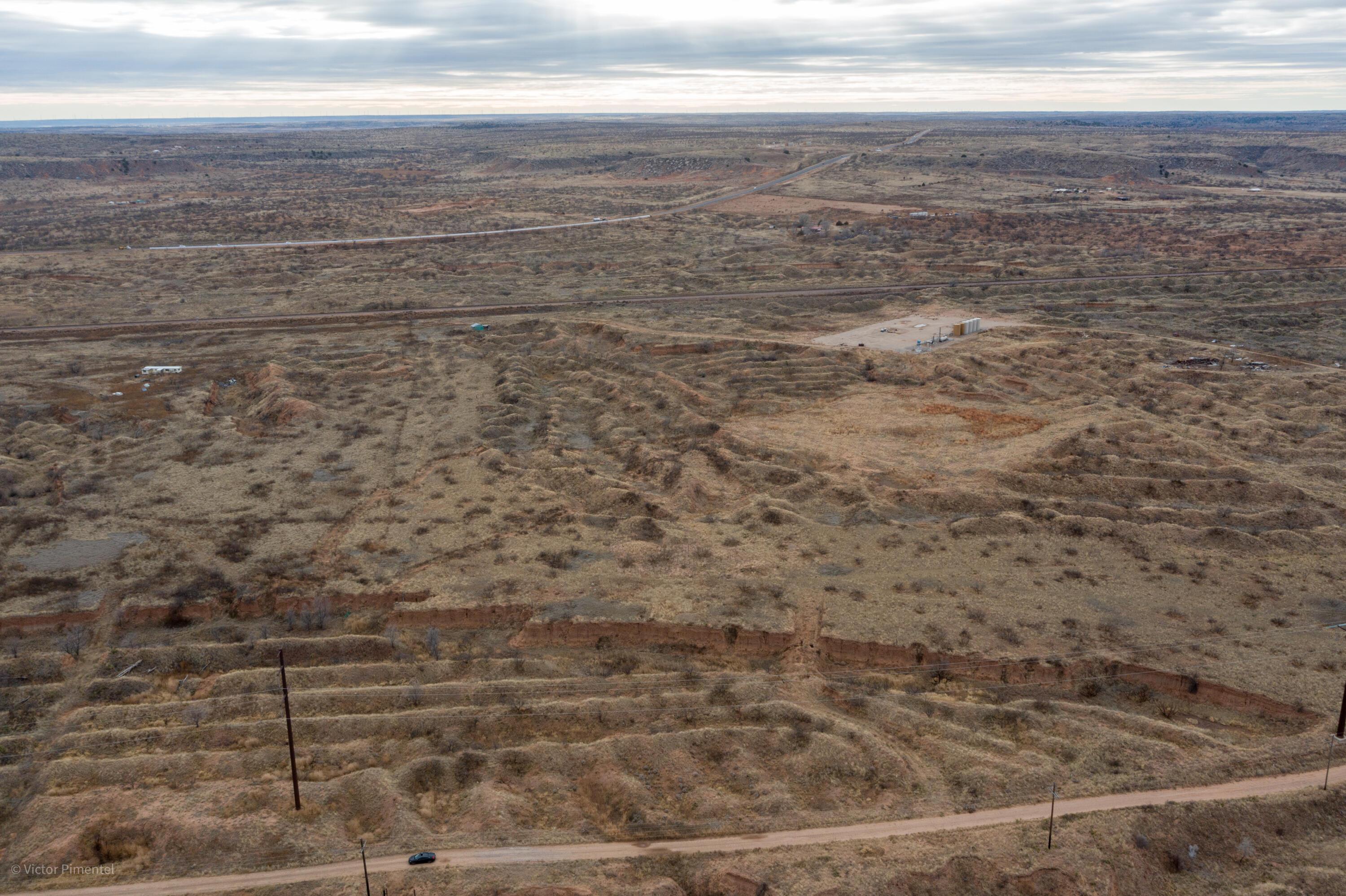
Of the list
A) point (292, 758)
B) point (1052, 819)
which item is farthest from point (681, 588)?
point (1052, 819)

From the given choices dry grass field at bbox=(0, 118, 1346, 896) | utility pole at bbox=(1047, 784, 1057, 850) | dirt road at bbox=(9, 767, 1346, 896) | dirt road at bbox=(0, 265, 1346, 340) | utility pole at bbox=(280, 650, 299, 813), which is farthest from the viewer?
dirt road at bbox=(0, 265, 1346, 340)

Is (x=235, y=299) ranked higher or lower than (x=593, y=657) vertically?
higher

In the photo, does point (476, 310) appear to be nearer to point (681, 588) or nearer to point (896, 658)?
point (681, 588)

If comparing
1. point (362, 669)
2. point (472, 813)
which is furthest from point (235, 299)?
point (472, 813)

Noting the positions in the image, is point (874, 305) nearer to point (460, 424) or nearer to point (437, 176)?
point (460, 424)

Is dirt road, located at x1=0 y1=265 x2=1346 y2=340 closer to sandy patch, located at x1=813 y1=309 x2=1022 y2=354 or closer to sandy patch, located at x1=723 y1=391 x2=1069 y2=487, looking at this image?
sandy patch, located at x1=813 y1=309 x2=1022 y2=354

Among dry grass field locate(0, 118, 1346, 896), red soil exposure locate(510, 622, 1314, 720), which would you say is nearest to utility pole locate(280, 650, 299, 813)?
dry grass field locate(0, 118, 1346, 896)
